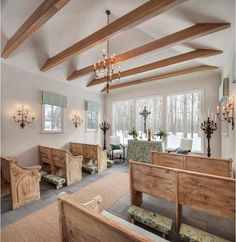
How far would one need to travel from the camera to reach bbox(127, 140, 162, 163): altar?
521cm

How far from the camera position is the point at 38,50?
4227 mm

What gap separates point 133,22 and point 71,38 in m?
2.19

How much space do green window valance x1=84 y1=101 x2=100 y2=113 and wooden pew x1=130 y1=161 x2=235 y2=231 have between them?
450 centimetres

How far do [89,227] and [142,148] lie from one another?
174 inches

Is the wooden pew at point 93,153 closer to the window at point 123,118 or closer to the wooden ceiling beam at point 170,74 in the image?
the window at point 123,118

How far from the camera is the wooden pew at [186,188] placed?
1.78 meters

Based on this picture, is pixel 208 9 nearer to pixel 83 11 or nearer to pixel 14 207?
pixel 83 11

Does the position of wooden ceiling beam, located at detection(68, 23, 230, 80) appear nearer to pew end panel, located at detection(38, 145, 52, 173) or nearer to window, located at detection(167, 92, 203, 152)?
window, located at detection(167, 92, 203, 152)

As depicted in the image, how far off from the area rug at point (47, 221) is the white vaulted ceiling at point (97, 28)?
343 cm

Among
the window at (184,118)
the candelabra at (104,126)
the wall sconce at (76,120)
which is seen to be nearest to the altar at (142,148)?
the window at (184,118)

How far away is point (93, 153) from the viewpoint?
5082 mm

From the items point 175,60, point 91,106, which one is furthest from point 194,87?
point 91,106

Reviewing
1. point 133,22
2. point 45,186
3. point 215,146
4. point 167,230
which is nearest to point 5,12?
point 133,22

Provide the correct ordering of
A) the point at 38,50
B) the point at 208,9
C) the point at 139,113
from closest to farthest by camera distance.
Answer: the point at 208,9, the point at 38,50, the point at 139,113
